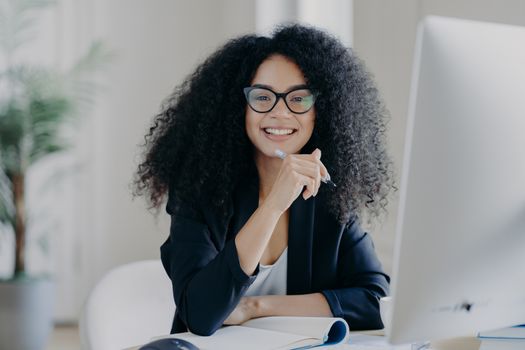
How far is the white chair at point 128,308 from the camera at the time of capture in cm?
154

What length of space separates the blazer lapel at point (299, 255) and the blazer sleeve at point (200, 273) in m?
0.15

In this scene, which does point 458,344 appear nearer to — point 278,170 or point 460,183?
point 460,183

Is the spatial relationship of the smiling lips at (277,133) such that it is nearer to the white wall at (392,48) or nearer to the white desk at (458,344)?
the white desk at (458,344)

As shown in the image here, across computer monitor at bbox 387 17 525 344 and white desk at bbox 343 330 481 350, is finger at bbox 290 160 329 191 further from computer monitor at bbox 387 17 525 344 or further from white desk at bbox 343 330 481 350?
computer monitor at bbox 387 17 525 344

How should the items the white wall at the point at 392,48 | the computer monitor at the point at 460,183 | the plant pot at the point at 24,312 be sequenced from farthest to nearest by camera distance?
the plant pot at the point at 24,312 → the white wall at the point at 392,48 → the computer monitor at the point at 460,183

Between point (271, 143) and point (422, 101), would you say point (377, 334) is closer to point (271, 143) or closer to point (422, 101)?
point (271, 143)

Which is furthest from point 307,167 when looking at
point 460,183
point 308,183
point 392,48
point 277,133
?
point 392,48

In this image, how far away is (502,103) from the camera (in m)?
0.91

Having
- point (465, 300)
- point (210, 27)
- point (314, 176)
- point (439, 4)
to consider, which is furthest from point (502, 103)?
point (210, 27)

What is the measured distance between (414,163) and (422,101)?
0.07 meters

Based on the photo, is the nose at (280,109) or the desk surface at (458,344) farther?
the nose at (280,109)

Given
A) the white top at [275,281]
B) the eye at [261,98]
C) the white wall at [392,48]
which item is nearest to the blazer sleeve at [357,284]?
the white top at [275,281]

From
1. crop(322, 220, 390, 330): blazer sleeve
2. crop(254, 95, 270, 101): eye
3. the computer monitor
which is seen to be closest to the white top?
crop(322, 220, 390, 330): blazer sleeve

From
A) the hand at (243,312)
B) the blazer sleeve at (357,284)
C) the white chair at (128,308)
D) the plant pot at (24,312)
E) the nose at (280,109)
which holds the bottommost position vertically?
the plant pot at (24,312)
